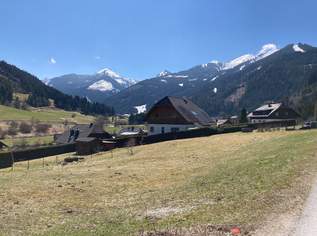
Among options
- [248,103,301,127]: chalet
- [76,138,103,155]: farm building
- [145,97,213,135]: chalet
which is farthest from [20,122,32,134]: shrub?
[76,138,103,155]: farm building

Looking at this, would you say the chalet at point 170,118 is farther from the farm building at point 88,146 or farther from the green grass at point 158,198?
the green grass at point 158,198

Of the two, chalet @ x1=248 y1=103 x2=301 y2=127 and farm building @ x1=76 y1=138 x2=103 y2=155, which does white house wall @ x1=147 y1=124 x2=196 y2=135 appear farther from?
chalet @ x1=248 y1=103 x2=301 y2=127

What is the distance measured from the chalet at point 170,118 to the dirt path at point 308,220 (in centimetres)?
7855

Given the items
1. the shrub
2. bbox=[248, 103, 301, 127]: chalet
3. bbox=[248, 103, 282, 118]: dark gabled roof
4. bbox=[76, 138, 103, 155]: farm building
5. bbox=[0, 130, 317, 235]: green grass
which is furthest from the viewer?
the shrub

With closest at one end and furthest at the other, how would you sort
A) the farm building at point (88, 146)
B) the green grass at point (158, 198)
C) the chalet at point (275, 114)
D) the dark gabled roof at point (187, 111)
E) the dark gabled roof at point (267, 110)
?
the green grass at point (158, 198)
the farm building at point (88, 146)
the dark gabled roof at point (187, 111)
the chalet at point (275, 114)
the dark gabled roof at point (267, 110)

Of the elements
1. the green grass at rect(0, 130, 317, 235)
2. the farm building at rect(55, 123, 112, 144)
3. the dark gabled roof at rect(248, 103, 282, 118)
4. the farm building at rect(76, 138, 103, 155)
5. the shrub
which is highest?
the dark gabled roof at rect(248, 103, 282, 118)

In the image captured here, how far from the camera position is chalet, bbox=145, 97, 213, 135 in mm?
99375

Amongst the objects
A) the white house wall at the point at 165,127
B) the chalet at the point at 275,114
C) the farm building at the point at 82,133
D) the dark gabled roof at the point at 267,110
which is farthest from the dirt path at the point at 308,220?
the dark gabled roof at the point at 267,110

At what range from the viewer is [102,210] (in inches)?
925

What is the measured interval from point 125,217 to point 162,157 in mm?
30465

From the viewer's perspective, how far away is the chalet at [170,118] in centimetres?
9938

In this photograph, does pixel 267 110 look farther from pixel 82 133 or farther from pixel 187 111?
pixel 82 133

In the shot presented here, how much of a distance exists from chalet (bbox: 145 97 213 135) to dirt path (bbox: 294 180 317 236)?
3093 inches

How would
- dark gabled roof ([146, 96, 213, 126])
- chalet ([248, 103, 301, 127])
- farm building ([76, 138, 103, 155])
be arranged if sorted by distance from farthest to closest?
chalet ([248, 103, 301, 127])
dark gabled roof ([146, 96, 213, 126])
farm building ([76, 138, 103, 155])
